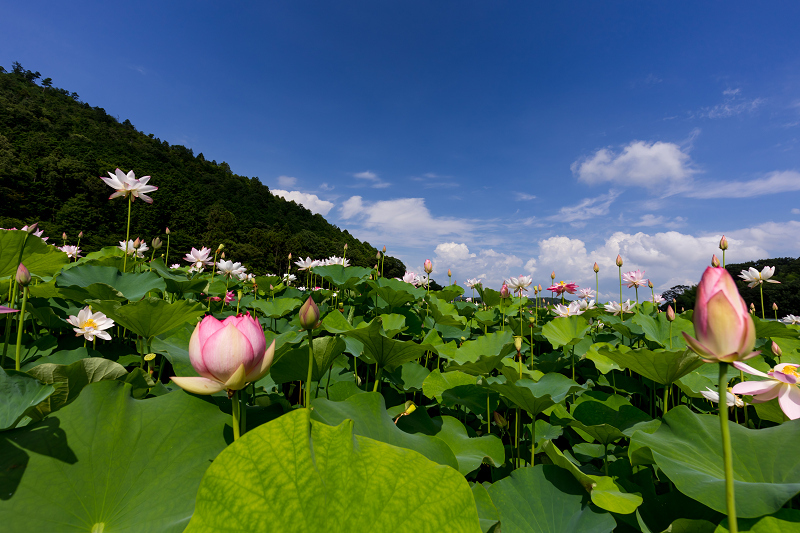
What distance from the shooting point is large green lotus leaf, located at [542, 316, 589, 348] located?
2.38 metres

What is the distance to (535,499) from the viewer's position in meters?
0.88

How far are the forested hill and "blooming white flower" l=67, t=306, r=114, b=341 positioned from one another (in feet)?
43.9

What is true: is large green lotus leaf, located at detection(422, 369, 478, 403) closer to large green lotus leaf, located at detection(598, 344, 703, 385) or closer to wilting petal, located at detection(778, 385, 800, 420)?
large green lotus leaf, located at detection(598, 344, 703, 385)

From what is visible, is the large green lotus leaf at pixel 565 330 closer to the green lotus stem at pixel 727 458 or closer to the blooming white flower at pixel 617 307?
the blooming white flower at pixel 617 307

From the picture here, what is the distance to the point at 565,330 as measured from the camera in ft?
8.09

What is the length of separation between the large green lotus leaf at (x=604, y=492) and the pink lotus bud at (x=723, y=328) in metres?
0.45

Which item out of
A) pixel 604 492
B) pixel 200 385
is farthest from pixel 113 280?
pixel 604 492

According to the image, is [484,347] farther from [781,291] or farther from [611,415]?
[781,291]

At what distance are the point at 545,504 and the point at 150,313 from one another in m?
1.56

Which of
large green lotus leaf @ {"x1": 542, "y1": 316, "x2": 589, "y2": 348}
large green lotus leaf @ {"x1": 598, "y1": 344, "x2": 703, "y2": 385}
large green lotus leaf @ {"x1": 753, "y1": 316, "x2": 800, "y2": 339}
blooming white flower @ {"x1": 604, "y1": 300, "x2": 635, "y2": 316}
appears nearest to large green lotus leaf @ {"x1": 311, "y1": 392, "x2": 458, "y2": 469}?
large green lotus leaf @ {"x1": 598, "y1": 344, "x2": 703, "y2": 385}

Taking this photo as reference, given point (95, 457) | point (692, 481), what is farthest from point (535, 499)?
point (95, 457)

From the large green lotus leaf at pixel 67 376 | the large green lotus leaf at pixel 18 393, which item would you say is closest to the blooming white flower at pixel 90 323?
the large green lotus leaf at pixel 67 376

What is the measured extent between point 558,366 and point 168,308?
7.61 ft

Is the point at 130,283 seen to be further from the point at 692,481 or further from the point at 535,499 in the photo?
the point at 692,481
